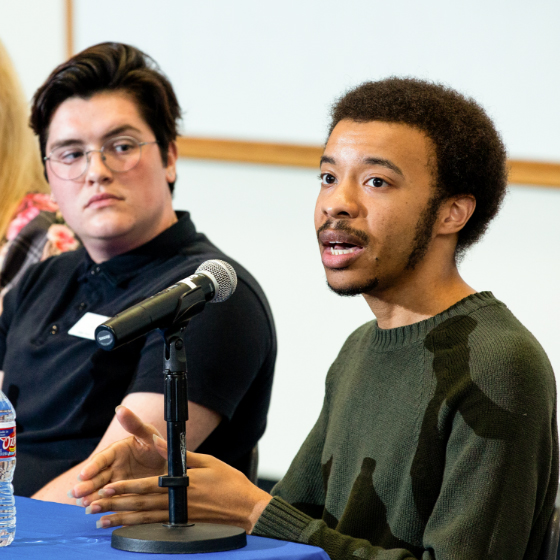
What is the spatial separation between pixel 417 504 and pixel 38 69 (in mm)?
3066

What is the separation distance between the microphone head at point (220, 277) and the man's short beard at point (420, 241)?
26cm

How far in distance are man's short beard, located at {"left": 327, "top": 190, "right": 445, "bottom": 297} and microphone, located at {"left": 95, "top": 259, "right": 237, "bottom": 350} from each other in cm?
27

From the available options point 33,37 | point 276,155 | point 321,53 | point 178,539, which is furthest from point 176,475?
point 33,37

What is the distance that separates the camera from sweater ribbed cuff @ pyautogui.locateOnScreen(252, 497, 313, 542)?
1211 mm

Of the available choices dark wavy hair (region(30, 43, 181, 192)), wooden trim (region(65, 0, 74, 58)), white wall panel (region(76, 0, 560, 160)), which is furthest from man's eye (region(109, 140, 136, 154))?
wooden trim (region(65, 0, 74, 58))

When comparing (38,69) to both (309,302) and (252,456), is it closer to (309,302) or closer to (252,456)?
(309,302)

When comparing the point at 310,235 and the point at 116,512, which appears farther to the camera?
the point at 310,235

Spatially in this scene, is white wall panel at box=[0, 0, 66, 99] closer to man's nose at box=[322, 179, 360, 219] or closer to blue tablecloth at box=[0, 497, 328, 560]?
man's nose at box=[322, 179, 360, 219]

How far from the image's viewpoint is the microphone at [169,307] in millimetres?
962

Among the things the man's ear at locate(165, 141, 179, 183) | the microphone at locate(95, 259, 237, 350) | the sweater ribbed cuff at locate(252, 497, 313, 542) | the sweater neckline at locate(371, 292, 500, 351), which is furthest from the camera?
the man's ear at locate(165, 141, 179, 183)

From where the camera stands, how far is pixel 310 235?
10.5 feet

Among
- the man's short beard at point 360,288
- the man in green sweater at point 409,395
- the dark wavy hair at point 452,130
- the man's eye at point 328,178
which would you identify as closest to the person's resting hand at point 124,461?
the man in green sweater at point 409,395

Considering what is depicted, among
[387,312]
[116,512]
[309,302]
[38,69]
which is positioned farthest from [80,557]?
[38,69]

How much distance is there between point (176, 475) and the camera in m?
1.06
